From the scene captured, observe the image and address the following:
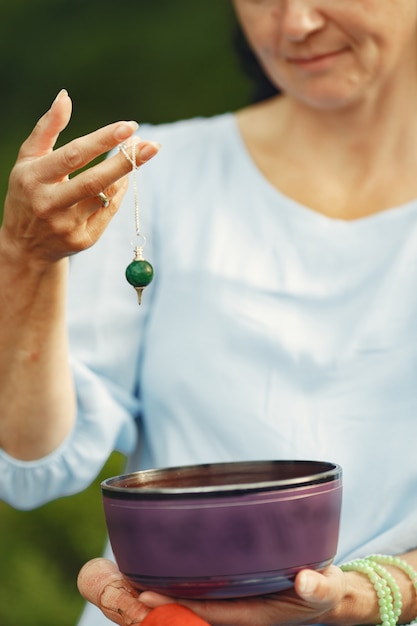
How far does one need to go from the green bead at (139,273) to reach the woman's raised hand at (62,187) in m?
0.07

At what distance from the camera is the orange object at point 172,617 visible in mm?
1059

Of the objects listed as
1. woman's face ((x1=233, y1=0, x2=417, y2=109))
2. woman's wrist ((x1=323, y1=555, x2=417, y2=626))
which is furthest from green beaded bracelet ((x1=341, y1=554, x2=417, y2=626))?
woman's face ((x1=233, y1=0, x2=417, y2=109))

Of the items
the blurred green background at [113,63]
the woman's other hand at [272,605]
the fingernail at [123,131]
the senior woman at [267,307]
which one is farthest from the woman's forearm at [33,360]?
the blurred green background at [113,63]

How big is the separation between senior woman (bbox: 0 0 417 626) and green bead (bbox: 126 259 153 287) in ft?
0.24

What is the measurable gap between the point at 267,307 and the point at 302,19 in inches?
15.9

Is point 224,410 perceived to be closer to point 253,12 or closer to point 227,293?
point 227,293

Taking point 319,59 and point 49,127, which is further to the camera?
point 319,59

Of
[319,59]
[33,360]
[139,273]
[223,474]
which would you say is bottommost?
[223,474]

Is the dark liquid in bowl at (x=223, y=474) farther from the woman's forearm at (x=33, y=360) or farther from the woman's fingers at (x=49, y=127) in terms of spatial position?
the woman's fingers at (x=49, y=127)

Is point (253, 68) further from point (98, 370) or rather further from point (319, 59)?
point (98, 370)

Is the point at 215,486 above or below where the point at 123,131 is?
below

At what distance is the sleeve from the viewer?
156 cm

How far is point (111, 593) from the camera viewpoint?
1.20 meters

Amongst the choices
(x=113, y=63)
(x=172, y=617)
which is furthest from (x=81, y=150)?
(x=113, y=63)
